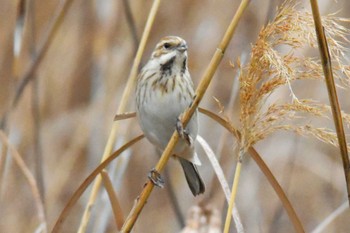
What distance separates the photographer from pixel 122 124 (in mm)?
2525

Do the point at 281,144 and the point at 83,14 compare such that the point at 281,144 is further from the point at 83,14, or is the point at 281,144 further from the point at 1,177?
the point at 1,177

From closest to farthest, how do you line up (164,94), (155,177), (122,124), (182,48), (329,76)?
(329,76), (155,177), (182,48), (164,94), (122,124)

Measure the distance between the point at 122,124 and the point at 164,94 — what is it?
618 mm

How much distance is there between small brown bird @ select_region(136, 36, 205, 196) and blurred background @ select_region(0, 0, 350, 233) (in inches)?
23.5

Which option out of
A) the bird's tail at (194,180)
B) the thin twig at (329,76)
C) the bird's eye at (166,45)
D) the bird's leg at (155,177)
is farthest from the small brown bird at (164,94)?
the thin twig at (329,76)

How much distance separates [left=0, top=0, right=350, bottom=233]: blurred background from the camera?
2.66 metres

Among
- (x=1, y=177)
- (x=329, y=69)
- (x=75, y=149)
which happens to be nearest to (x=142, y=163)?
(x=75, y=149)

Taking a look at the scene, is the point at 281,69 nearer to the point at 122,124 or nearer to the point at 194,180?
the point at 194,180

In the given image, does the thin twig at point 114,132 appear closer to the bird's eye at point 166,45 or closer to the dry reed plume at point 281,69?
the bird's eye at point 166,45

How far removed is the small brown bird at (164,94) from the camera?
1.89 m

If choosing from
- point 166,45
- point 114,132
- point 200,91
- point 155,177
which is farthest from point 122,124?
point 200,91

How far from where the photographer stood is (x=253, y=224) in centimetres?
269

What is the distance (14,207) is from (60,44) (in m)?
0.62

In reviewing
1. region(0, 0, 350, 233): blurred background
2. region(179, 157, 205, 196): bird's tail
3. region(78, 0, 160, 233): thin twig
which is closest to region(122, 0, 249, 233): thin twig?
region(78, 0, 160, 233): thin twig
